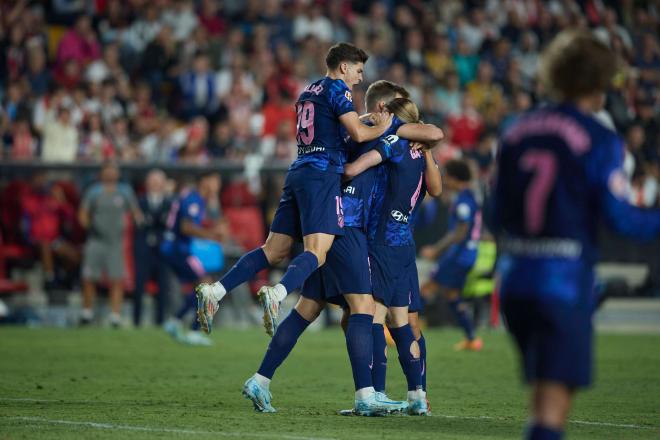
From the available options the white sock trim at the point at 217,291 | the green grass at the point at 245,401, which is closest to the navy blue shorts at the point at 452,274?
the green grass at the point at 245,401

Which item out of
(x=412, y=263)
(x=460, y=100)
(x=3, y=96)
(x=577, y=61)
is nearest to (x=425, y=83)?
(x=460, y=100)

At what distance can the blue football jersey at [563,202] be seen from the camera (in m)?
4.75

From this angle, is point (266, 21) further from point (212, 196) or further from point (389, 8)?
point (212, 196)

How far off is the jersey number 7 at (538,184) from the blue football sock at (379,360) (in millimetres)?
3723

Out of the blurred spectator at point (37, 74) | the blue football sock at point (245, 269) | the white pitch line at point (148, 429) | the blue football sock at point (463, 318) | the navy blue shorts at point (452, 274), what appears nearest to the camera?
the white pitch line at point (148, 429)

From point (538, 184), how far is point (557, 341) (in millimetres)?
644

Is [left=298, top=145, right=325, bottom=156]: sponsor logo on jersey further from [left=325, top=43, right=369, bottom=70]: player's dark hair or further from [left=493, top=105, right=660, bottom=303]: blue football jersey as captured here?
[left=493, top=105, right=660, bottom=303]: blue football jersey

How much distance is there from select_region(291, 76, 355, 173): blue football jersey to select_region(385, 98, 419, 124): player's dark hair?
387 millimetres

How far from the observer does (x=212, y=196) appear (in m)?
17.8

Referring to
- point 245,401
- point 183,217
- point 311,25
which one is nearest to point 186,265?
point 183,217

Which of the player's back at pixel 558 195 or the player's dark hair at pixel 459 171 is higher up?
the player's dark hair at pixel 459 171

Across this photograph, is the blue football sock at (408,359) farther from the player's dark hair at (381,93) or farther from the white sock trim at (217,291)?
the player's dark hair at (381,93)

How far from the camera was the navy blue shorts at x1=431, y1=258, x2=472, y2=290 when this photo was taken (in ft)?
50.5

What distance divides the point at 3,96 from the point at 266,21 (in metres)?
5.62
